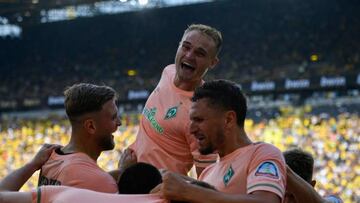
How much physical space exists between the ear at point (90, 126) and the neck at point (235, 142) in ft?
2.20

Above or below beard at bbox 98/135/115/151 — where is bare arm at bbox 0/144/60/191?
below

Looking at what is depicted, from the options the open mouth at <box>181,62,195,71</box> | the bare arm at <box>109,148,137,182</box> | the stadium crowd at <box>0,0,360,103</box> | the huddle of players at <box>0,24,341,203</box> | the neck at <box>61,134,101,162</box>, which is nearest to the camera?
the huddle of players at <box>0,24,341,203</box>

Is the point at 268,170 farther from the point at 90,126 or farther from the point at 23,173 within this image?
the point at 23,173

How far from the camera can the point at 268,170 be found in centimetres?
266

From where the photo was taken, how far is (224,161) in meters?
2.92

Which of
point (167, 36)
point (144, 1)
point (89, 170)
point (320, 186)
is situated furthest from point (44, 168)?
point (167, 36)

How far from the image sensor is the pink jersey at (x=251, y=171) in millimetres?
2643

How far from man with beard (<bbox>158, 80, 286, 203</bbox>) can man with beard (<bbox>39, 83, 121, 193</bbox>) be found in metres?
0.53

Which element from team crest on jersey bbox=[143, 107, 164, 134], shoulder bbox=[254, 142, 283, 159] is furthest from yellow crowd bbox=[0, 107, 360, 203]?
shoulder bbox=[254, 142, 283, 159]

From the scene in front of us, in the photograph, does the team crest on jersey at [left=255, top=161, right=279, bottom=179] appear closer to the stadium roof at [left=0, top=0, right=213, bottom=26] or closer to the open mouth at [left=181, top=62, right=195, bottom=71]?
the open mouth at [left=181, top=62, right=195, bottom=71]

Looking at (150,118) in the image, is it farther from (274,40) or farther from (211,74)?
(274,40)

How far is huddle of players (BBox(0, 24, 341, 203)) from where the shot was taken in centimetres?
256

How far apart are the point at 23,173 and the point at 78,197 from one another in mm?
839

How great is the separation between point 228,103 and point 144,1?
28.0 metres
